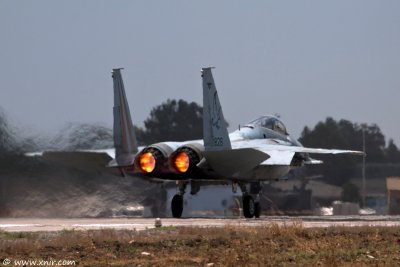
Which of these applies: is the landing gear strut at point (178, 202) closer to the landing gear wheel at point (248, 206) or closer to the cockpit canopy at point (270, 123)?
the landing gear wheel at point (248, 206)

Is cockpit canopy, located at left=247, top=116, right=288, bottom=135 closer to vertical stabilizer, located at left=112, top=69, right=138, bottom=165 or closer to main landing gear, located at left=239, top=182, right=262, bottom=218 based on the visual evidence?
main landing gear, located at left=239, top=182, right=262, bottom=218

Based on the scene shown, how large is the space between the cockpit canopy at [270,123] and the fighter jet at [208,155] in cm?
33

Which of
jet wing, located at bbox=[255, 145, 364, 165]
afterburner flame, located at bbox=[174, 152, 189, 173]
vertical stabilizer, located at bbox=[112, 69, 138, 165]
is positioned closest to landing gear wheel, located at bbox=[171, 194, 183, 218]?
vertical stabilizer, located at bbox=[112, 69, 138, 165]

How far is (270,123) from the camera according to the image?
36062 mm

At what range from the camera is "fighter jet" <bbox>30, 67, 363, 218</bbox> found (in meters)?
31.5

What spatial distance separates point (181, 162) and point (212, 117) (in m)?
1.83

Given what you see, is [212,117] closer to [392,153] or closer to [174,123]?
[174,123]

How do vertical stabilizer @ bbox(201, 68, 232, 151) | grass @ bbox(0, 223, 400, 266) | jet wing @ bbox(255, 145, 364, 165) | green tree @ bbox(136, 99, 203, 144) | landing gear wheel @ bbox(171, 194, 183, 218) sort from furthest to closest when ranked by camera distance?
green tree @ bbox(136, 99, 203, 144) < landing gear wheel @ bbox(171, 194, 183, 218) < jet wing @ bbox(255, 145, 364, 165) < vertical stabilizer @ bbox(201, 68, 232, 151) < grass @ bbox(0, 223, 400, 266)

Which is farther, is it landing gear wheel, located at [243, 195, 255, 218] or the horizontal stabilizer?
landing gear wheel, located at [243, 195, 255, 218]

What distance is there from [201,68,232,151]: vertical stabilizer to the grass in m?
10.1

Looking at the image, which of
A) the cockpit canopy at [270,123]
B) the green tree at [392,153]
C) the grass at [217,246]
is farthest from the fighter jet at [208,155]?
the green tree at [392,153]

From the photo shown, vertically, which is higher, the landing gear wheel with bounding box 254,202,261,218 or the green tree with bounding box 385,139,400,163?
the green tree with bounding box 385,139,400,163

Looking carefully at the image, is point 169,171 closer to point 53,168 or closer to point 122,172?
point 122,172

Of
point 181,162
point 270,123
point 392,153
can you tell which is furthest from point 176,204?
point 392,153
